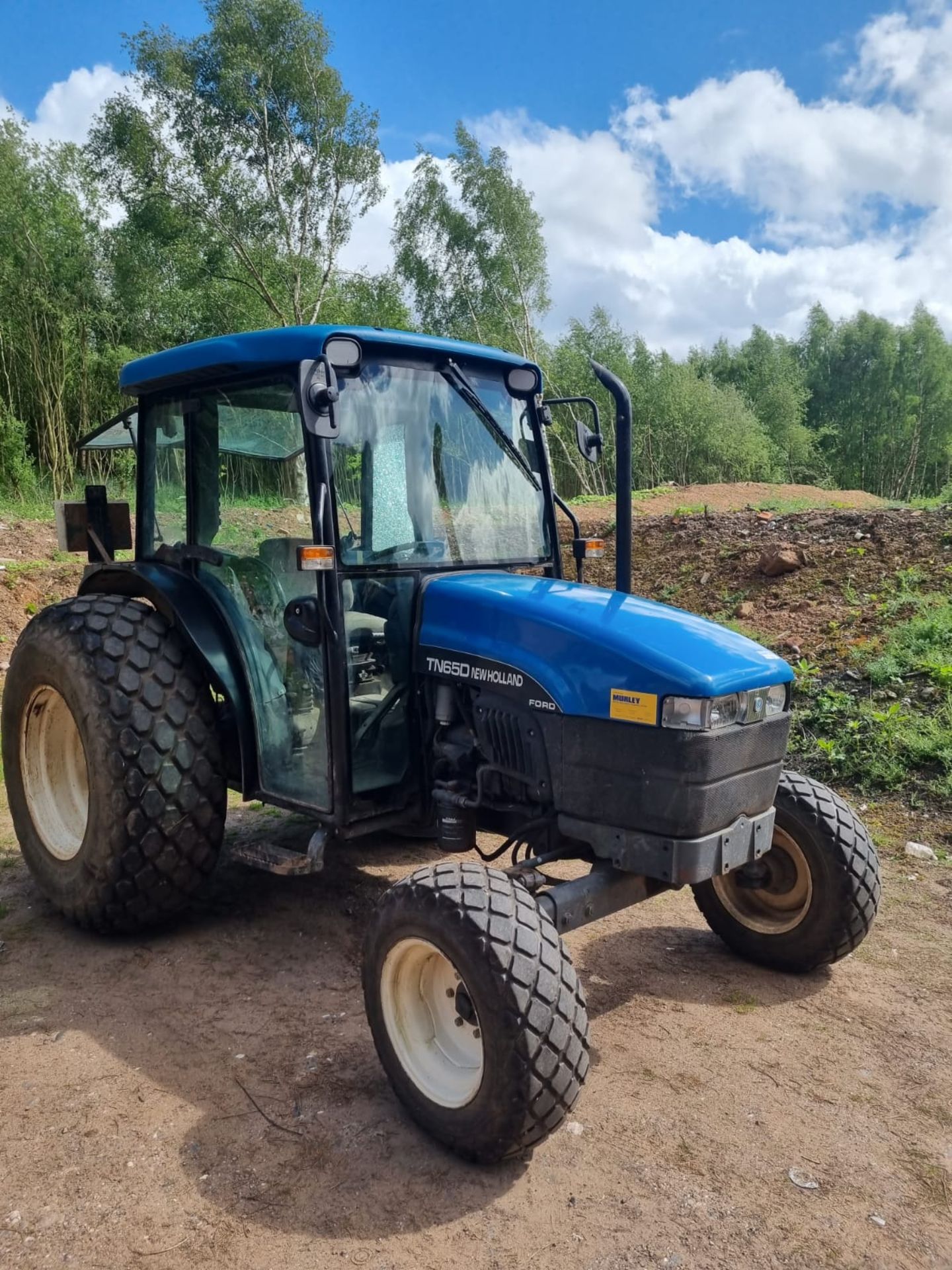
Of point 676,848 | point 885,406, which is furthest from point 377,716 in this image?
point 885,406

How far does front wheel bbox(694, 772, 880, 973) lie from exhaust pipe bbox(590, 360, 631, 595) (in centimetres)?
101

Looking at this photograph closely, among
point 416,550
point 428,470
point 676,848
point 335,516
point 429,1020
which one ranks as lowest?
point 429,1020

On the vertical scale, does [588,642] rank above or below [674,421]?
below

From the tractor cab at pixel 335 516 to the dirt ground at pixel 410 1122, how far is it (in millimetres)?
751

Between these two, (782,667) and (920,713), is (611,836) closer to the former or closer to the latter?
(782,667)

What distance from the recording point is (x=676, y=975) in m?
3.50

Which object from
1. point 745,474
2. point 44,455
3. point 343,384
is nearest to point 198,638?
point 343,384

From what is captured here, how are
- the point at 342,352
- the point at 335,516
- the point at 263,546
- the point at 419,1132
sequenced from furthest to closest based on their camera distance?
the point at 263,546, the point at 335,516, the point at 342,352, the point at 419,1132

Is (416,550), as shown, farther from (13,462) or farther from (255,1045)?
(13,462)

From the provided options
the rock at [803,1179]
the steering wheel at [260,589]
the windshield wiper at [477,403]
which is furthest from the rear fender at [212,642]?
the rock at [803,1179]

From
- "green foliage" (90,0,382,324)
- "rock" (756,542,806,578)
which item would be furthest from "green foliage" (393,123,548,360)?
"rock" (756,542,806,578)

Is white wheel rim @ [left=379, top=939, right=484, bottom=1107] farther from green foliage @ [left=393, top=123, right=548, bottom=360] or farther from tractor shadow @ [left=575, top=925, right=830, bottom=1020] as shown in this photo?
green foliage @ [left=393, top=123, right=548, bottom=360]

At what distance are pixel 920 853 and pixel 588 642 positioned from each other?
2.79 meters

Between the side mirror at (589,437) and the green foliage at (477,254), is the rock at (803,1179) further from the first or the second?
the green foliage at (477,254)
